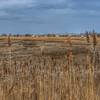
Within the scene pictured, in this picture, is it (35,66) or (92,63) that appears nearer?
(92,63)

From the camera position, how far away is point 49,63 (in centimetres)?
1180

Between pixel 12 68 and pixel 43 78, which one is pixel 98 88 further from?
pixel 12 68

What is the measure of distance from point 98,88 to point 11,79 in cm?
196

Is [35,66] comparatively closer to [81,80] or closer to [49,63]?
[49,63]

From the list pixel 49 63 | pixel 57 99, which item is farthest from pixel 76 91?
pixel 49 63

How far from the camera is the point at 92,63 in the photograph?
10945mm

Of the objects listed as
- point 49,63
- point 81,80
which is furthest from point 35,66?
point 81,80

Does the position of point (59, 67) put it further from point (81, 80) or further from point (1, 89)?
point (1, 89)

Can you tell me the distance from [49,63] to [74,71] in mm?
742

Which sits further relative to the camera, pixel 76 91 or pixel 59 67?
pixel 59 67

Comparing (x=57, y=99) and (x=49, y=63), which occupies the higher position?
(x=49, y=63)

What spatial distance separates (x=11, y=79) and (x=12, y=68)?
32 cm

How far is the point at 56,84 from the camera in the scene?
1119 centimetres

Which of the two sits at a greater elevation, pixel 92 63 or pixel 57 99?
pixel 92 63
